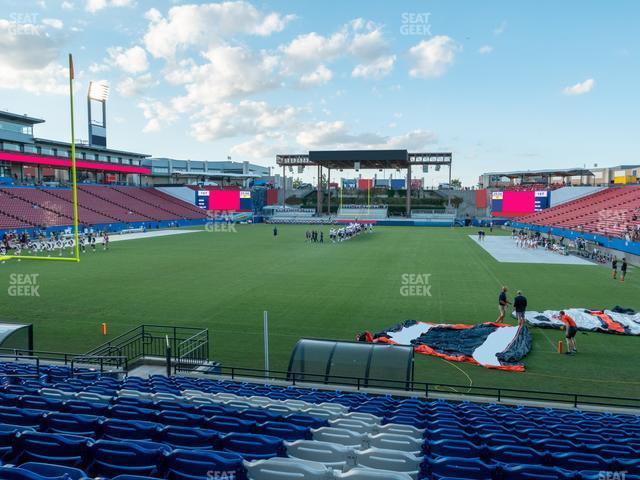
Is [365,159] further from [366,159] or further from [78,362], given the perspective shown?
[78,362]

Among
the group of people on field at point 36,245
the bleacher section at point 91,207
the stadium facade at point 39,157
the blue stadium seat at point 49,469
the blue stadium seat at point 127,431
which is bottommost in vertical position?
the group of people on field at point 36,245

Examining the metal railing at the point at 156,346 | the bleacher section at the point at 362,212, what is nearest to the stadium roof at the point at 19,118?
the bleacher section at the point at 362,212

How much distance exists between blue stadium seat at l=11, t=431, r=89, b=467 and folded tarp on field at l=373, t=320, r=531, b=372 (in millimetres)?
10557

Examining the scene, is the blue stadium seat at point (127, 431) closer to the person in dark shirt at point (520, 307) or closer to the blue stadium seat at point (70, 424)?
the blue stadium seat at point (70, 424)

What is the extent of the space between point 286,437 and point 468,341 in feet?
33.7

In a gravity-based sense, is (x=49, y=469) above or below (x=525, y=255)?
above

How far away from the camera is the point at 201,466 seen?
3.65 m

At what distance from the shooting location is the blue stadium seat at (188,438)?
4.57 m

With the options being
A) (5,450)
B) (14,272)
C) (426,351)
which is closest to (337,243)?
(14,272)

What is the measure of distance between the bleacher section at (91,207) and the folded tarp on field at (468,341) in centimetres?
4197

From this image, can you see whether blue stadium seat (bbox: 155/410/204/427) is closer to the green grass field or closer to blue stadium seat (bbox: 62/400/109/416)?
blue stadium seat (bbox: 62/400/109/416)

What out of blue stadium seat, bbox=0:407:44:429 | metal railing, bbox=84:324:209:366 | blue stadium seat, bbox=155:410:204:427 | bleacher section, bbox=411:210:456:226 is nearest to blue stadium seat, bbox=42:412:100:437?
blue stadium seat, bbox=0:407:44:429

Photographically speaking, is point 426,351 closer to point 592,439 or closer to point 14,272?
point 592,439

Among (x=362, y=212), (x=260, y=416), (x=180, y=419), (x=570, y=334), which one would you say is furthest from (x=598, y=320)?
(x=362, y=212)
